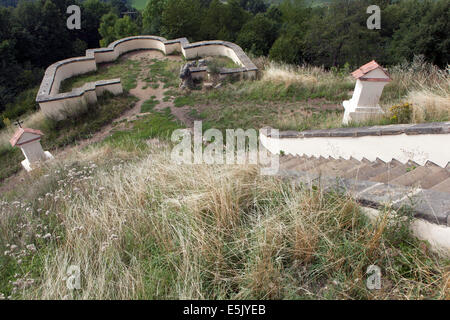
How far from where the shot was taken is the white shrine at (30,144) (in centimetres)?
620

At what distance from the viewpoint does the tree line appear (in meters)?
21.5

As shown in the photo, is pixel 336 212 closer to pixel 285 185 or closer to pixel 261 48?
pixel 285 185

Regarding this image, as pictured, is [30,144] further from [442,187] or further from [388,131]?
[442,187]

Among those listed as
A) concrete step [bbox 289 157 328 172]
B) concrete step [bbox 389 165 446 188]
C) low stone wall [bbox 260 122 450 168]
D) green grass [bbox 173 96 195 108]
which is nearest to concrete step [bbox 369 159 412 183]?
concrete step [bbox 389 165 446 188]

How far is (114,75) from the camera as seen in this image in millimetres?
13500

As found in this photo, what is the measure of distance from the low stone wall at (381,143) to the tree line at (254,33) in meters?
18.9

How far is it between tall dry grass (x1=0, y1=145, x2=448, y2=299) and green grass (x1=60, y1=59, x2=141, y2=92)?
409 inches

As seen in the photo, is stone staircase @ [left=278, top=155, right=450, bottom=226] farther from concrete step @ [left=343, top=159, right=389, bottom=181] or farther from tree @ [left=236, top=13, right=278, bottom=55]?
tree @ [left=236, top=13, right=278, bottom=55]

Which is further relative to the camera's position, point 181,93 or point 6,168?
point 181,93

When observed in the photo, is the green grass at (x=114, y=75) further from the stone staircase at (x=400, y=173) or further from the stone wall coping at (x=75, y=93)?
the stone staircase at (x=400, y=173)

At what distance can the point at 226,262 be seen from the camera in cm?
205

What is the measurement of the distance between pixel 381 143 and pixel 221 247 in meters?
3.06
